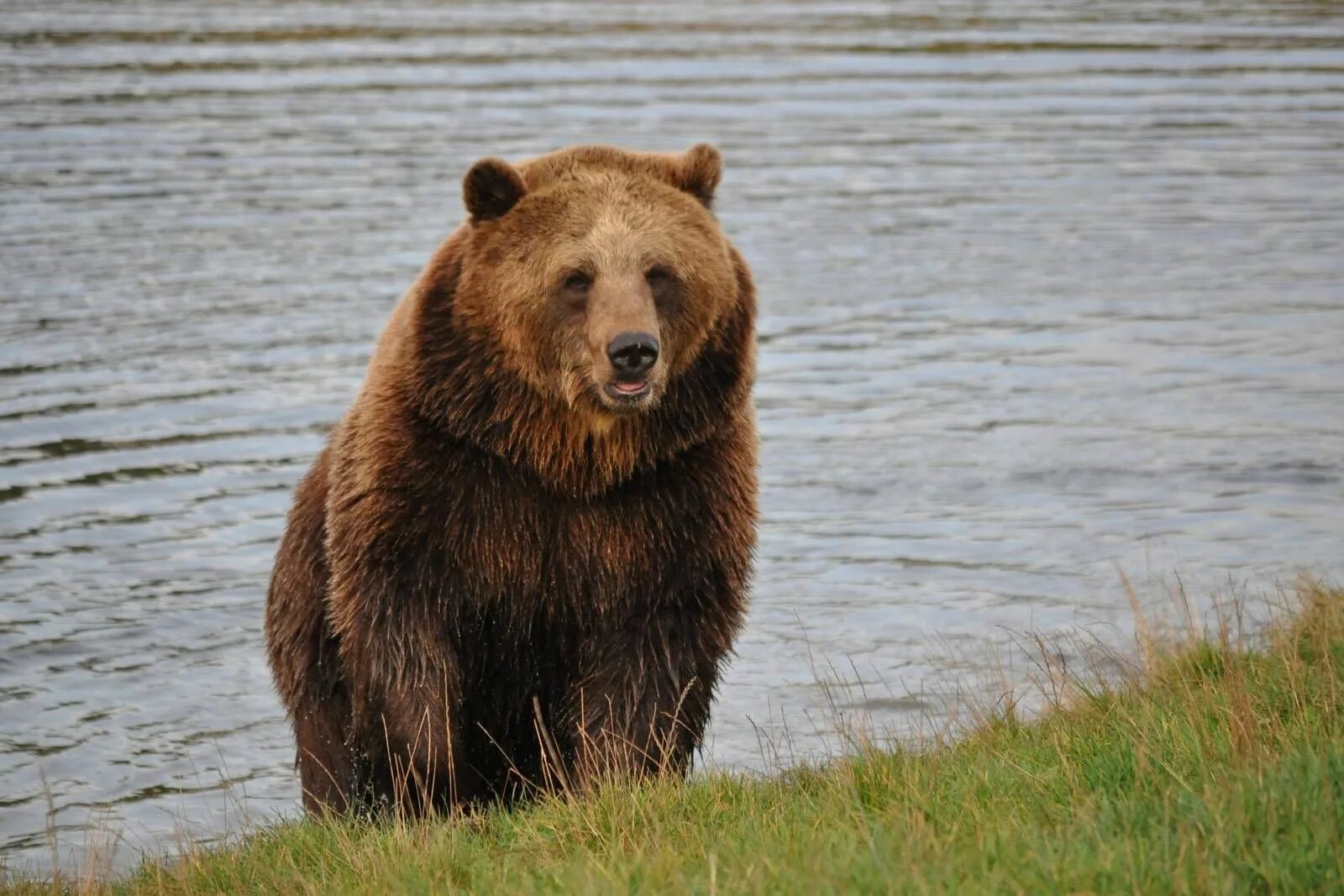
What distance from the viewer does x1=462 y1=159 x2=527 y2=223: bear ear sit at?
584cm

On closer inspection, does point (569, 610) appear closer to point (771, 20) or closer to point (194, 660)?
point (194, 660)

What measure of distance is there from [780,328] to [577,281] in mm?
8399

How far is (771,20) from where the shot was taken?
30.8 metres

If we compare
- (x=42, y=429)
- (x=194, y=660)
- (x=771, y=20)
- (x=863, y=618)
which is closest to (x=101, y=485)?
(x=42, y=429)

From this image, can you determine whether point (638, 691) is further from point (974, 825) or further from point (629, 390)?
point (974, 825)

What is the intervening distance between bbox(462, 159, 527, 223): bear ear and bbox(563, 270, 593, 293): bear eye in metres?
0.34

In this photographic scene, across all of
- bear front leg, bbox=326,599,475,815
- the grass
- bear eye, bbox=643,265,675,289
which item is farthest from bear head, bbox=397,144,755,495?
the grass

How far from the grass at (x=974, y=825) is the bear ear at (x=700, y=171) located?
1.86 m

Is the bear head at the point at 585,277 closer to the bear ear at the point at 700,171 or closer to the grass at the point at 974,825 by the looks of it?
the bear ear at the point at 700,171

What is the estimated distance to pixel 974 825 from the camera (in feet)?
15.0

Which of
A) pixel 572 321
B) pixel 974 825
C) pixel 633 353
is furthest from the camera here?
pixel 572 321

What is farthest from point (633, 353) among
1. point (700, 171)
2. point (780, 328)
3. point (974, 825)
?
point (780, 328)

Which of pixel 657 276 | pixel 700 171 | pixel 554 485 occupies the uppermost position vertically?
pixel 700 171

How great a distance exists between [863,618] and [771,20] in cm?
2306
